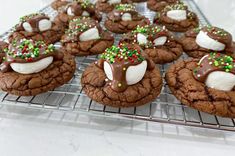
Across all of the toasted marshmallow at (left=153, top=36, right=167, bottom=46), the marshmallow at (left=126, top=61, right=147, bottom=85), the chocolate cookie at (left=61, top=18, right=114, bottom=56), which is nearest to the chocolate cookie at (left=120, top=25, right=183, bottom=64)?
the toasted marshmallow at (left=153, top=36, right=167, bottom=46)

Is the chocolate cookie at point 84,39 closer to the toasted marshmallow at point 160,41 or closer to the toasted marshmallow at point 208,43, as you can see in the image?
the toasted marshmallow at point 160,41

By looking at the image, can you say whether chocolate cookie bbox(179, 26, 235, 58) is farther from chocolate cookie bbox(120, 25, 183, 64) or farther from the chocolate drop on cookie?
the chocolate drop on cookie

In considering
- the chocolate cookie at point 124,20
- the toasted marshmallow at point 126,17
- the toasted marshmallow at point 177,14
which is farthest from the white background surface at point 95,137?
the toasted marshmallow at point 177,14

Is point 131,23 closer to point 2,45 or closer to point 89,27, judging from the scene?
point 89,27

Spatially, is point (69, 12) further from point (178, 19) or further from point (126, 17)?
point (178, 19)

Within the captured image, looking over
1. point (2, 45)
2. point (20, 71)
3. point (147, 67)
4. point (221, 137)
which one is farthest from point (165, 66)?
point (2, 45)

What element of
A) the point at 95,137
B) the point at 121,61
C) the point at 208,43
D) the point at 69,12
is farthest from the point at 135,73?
Answer: the point at 69,12
